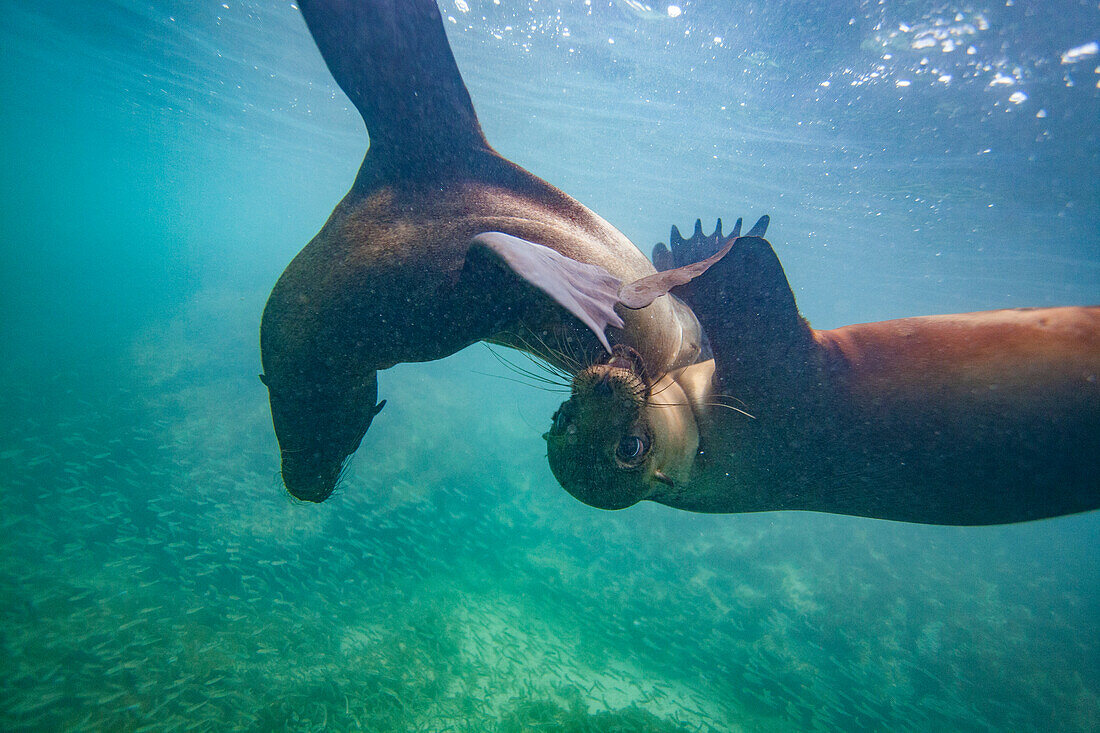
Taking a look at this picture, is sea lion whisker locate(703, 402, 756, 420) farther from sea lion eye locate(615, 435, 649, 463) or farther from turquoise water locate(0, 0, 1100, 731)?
turquoise water locate(0, 0, 1100, 731)

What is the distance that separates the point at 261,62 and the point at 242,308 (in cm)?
1443

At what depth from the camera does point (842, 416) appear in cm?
161

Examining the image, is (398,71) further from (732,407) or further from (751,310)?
(732,407)

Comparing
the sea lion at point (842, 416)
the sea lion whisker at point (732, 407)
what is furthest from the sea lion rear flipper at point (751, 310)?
the sea lion whisker at point (732, 407)

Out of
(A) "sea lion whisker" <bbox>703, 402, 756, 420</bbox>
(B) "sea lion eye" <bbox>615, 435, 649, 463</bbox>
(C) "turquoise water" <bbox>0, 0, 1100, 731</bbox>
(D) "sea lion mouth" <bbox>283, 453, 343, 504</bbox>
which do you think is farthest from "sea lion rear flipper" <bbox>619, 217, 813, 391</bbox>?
(D) "sea lion mouth" <bbox>283, 453, 343, 504</bbox>

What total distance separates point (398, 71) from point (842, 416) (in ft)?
8.67

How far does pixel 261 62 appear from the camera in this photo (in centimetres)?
1856

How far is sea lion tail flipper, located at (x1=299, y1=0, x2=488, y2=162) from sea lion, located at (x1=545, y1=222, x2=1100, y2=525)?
1.68 m

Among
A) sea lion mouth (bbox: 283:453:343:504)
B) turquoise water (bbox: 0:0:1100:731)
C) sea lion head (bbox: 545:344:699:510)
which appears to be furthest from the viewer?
turquoise water (bbox: 0:0:1100:731)

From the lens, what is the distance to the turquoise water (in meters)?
6.97

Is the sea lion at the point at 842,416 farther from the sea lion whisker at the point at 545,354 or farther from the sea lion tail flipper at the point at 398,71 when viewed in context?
the sea lion tail flipper at the point at 398,71

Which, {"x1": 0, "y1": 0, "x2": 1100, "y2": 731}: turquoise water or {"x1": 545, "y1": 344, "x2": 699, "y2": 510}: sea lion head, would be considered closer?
{"x1": 545, "y1": 344, "x2": 699, "y2": 510}: sea lion head

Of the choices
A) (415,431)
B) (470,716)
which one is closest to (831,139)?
(415,431)

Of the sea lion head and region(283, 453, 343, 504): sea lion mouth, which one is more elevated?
the sea lion head
